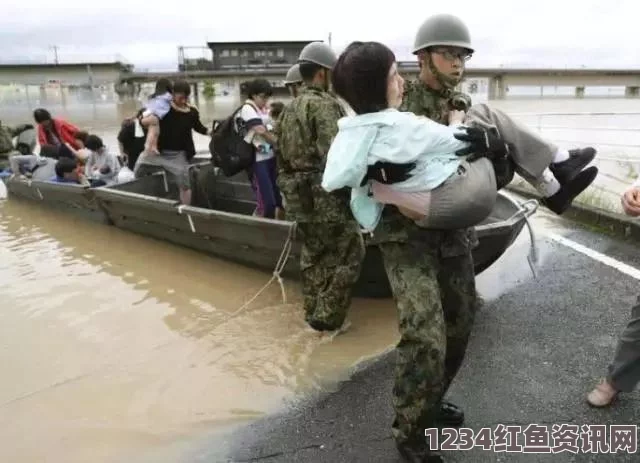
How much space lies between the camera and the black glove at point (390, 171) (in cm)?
211

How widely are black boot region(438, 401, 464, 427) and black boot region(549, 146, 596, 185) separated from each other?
52.7 inches

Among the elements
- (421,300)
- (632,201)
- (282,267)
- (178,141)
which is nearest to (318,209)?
(282,267)

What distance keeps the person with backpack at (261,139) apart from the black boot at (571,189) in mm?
3159

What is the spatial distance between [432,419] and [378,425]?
0.60 metres

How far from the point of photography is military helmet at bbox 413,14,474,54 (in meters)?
2.53

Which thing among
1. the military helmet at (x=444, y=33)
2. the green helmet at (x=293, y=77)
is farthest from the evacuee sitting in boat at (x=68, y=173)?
the military helmet at (x=444, y=33)

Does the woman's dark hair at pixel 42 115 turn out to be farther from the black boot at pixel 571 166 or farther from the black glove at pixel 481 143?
the black boot at pixel 571 166

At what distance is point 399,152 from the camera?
207 centimetres

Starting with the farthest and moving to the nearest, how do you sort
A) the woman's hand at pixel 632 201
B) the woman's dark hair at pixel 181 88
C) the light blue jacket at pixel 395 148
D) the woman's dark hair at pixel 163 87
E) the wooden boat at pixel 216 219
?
1. the woman's dark hair at pixel 163 87
2. the woman's dark hair at pixel 181 88
3. the wooden boat at pixel 216 219
4. the woman's hand at pixel 632 201
5. the light blue jacket at pixel 395 148

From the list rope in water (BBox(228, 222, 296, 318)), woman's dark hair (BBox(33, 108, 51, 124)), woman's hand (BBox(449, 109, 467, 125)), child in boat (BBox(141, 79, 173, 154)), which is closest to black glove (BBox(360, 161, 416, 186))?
woman's hand (BBox(449, 109, 467, 125))

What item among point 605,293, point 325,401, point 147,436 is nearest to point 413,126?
point 325,401

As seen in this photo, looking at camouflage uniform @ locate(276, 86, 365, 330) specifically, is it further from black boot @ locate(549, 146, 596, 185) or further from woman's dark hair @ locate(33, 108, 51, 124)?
woman's dark hair @ locate(33, 108, 51, 124)

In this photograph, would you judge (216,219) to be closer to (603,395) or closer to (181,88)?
(181,88)

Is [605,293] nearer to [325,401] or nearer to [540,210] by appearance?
[325,401]
